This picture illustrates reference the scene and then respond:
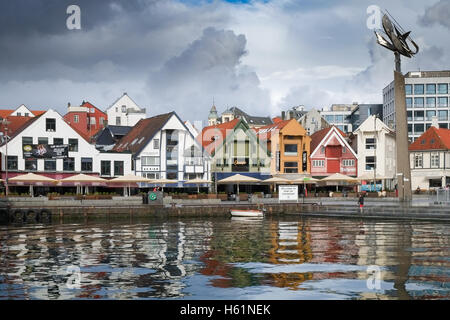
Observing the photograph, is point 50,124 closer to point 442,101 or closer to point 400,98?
point 400,98

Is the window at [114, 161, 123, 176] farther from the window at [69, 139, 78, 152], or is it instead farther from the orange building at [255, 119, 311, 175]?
the orange building at [255, 119, 311, 175]

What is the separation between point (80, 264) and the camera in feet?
87.0

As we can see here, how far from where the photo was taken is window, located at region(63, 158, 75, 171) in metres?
80.0

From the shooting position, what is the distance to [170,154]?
86812mm

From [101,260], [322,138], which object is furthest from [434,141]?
[101,260]

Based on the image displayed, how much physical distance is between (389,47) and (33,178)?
39.8 metres

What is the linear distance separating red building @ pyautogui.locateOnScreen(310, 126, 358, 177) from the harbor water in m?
53.8

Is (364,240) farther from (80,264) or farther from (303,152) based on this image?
(303,152)

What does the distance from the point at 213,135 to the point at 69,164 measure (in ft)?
76.9

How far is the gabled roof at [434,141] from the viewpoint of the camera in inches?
4186

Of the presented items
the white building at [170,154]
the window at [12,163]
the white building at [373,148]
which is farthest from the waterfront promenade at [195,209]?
the white building at [373,148]

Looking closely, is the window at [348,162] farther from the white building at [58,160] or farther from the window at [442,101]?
the window at [442,101]

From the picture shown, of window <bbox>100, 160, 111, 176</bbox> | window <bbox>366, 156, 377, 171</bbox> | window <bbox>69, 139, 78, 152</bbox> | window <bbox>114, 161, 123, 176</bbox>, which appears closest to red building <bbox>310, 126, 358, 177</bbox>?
window <bbox>366, 156, 377, 171</bbox>
